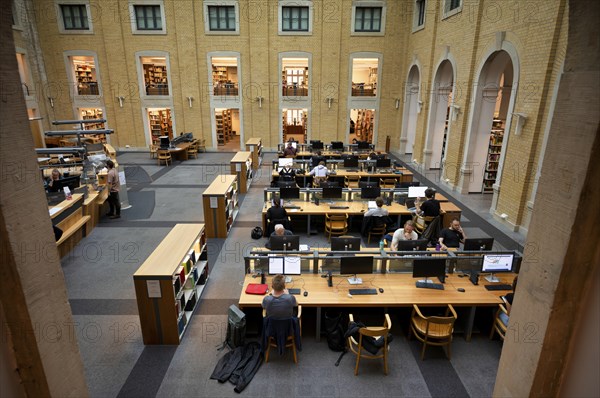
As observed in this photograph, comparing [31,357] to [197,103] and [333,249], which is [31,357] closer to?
[333,249]

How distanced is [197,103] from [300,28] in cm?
765

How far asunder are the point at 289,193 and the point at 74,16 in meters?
19.3

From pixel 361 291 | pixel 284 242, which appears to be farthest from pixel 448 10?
pixel 361 291

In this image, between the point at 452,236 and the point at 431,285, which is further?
the point at 452,236

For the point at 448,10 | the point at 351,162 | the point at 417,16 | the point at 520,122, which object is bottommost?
the point at 351,162

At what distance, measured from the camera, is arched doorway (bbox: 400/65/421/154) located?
20484mm

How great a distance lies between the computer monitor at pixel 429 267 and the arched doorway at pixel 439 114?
1119cm

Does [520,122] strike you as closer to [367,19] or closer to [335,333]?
[335,333]

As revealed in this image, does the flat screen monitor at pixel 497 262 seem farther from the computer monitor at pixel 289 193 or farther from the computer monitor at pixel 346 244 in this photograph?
the computer monitor at pixel 289 193

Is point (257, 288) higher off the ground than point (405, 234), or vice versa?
point (405, 234)

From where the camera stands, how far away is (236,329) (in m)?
5.75

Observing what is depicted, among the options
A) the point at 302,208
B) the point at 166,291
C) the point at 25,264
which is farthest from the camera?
the point at 302,208

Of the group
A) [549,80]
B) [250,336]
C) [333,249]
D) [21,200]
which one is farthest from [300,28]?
[21,200]

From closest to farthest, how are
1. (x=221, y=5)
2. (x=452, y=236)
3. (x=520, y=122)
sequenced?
(x=452, y=236) → (x=520, y=122) → (x=221, y=5)
